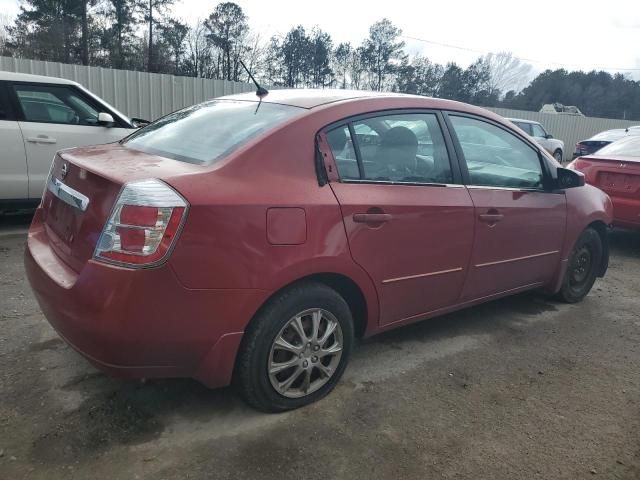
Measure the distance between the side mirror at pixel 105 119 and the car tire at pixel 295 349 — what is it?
4.36 m

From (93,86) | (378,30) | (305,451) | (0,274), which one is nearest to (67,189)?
(305,451)

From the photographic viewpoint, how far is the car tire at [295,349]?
2.38m

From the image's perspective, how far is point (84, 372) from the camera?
9.36 feet

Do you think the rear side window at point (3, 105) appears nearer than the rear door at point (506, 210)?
No

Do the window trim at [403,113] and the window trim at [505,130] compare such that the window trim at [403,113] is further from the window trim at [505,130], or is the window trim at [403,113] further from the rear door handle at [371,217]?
the rear door handle at [371,217]

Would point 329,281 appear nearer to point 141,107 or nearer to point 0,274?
point 0,274

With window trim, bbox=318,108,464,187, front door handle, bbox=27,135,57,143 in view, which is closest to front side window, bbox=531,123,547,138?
front door handle, bbox=27,135,57,143

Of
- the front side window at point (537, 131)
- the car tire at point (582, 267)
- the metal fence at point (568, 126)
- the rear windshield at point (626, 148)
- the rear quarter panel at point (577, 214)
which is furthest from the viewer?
the metal fence at point (568, 126)

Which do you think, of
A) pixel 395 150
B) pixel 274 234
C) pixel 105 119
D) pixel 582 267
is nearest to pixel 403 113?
pixel 395 150

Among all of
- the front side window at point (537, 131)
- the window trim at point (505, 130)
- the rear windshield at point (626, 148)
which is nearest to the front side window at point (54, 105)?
the window trim at point (505, 130)

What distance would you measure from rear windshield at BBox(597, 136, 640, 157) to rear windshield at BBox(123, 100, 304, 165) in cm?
539

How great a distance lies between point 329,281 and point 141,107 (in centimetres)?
1091

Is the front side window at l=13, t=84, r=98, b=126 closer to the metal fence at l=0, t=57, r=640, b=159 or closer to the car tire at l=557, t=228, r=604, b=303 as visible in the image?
the car tire at l=557, t=228, r=604, b=303

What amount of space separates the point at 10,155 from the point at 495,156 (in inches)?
192
